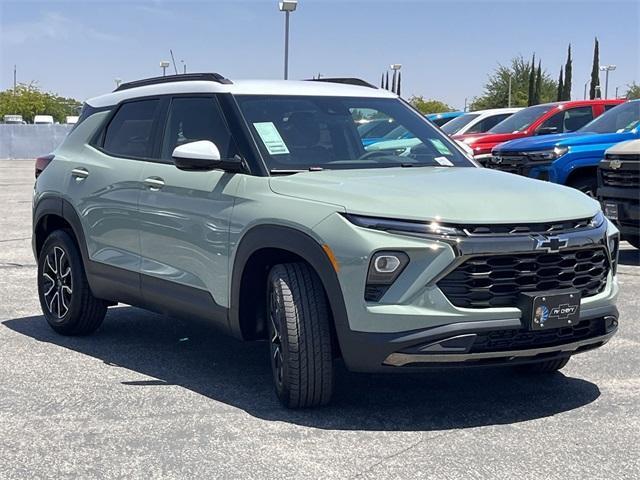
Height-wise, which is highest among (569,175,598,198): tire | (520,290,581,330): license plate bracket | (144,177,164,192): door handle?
(144,177,164,192): door handle

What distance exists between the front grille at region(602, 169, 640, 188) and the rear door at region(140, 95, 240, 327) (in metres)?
5.63

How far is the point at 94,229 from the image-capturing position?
657 centimetres

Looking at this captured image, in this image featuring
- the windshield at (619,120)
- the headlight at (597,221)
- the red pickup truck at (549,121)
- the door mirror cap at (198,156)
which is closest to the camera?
the headlight at (597,221)

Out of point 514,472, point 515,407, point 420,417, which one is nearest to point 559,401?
point 515,407

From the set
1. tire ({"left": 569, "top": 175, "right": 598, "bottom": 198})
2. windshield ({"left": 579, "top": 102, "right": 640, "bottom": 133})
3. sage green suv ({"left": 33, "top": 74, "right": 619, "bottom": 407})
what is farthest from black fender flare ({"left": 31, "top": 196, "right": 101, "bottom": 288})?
windshield ({"left": 579, "top": 102, "right": 640, "bottom": 133})

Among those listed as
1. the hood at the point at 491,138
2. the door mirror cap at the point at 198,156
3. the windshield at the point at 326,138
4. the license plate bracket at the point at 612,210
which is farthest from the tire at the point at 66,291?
the hood at the point at 491,138

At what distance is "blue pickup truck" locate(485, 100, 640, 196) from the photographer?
478 inches

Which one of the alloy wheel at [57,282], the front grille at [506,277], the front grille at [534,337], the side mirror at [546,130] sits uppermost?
the side mirror at [546,130]

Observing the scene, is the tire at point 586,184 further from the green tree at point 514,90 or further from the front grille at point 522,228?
the green tree at point 514,90

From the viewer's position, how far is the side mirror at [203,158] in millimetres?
5367

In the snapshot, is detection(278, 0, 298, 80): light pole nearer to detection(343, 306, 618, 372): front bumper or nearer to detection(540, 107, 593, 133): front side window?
detection(540, 107, 593, 133): front side window

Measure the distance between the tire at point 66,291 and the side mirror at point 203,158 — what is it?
1.70 meters

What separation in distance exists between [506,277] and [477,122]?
15054 mm

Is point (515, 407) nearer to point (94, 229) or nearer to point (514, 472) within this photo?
point (514, 472)
